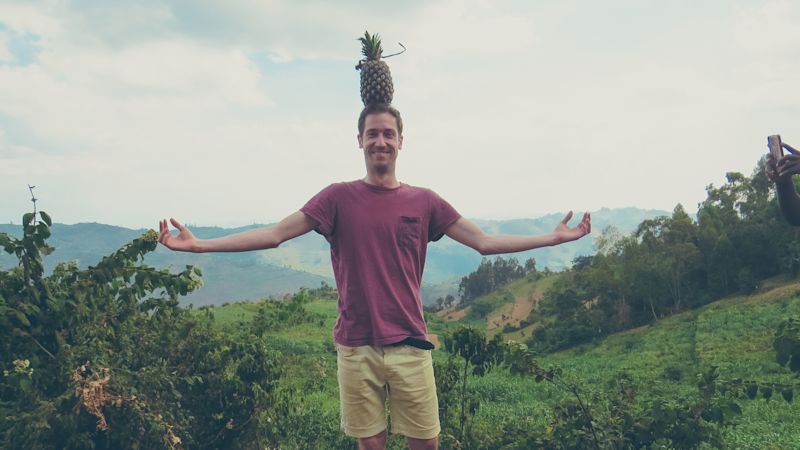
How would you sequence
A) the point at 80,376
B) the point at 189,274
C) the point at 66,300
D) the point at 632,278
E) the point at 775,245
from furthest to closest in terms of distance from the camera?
1. the point at 632,278
2. the point at 775,245
3. the point at 189,274
4. the point at 66,300
5. the point at 80,376

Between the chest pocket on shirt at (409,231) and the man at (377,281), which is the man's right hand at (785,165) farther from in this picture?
the chest pocket on shirt at (409,231)

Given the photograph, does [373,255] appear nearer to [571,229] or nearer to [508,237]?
[508,237]

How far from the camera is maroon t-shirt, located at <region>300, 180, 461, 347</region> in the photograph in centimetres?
297

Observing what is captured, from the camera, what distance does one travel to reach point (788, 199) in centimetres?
335

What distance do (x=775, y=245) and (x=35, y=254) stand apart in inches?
1861

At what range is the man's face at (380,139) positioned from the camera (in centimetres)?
304

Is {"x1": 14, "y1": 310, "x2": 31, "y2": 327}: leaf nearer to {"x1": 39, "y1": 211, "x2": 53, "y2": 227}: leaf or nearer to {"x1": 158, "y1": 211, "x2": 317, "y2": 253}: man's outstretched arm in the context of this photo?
{"x1": 39, "y1": 211, "x2": 53, "y2": 227}: leaf

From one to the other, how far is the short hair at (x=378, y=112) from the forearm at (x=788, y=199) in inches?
83.4

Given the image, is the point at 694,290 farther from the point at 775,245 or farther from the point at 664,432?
the point at 664,432

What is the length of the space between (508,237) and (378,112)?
97 centimetres

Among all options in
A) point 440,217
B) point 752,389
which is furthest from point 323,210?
point 752,389

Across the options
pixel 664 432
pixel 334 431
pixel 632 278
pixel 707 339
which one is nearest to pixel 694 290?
pixel 632 278

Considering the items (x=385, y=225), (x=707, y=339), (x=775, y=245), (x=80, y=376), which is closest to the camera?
(x=385, y=225)

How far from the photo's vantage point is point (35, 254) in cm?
385
